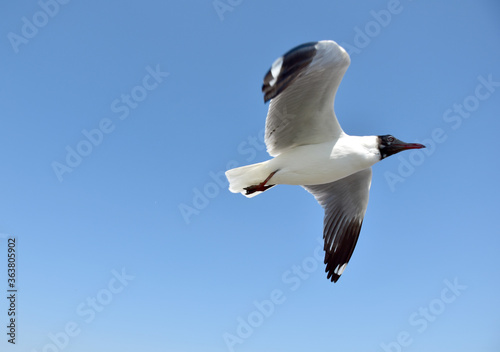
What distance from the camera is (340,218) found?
648 centimetres

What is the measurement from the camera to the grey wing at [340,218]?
6402mm

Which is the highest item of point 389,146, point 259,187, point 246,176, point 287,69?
point 287,69

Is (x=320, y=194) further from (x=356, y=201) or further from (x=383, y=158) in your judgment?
(x=383, y=158)

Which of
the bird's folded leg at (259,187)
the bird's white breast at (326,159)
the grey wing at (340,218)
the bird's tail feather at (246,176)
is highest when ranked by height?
the bird's tail feather at (246,176)

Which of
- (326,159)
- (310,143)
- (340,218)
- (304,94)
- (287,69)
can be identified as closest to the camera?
(287,69)

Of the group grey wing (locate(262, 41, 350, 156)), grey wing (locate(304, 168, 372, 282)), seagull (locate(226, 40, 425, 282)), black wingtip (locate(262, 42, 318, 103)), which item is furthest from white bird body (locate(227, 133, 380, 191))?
black wingtip (locate(262, 42, 318, 103))

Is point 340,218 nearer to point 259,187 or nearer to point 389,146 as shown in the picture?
point 389,146

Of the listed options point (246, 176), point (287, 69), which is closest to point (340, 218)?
point (246, 176)

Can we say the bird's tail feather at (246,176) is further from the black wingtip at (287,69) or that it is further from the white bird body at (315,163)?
the black wingtip at (287,69)

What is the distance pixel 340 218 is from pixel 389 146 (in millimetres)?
1400

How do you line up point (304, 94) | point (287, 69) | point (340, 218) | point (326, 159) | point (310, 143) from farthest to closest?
point (340, 218)
point (310, 143)
point (326, 159)
point (304, 94)
point (287, 69)

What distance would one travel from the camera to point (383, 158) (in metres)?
5.50

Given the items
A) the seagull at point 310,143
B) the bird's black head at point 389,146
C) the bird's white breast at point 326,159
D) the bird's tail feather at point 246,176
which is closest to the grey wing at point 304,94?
the seagull at point 310,143

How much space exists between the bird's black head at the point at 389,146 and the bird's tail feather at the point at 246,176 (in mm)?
1310
